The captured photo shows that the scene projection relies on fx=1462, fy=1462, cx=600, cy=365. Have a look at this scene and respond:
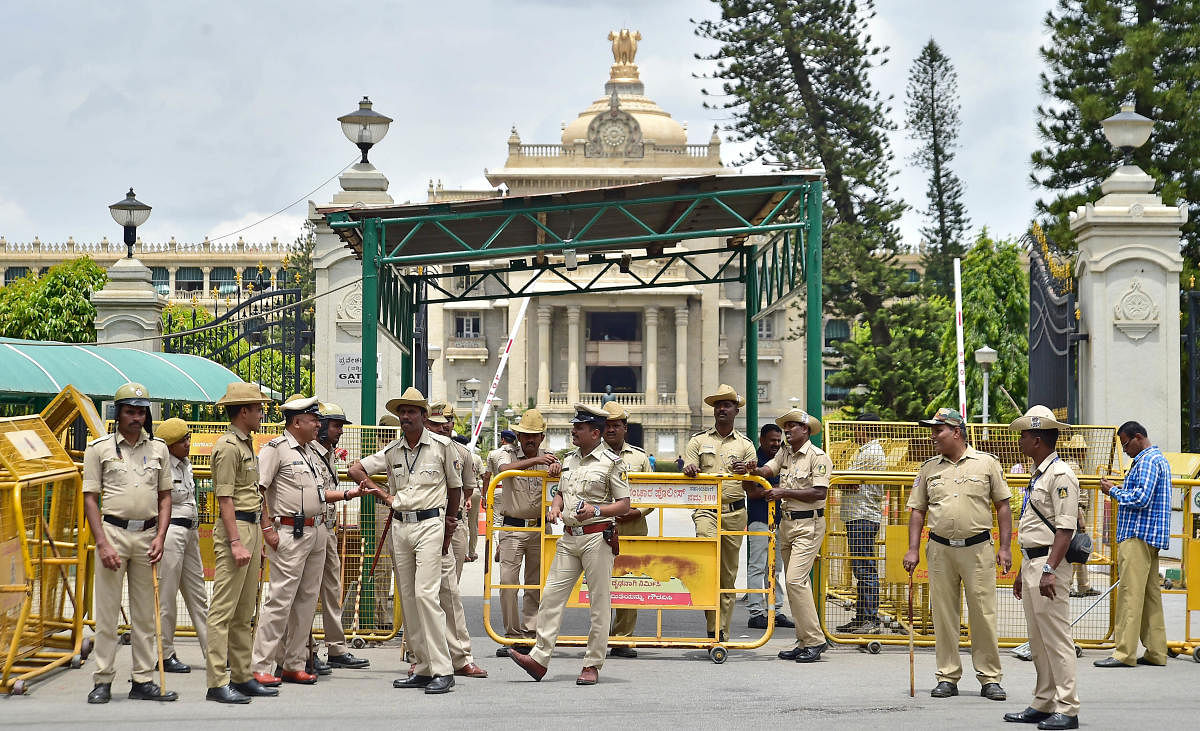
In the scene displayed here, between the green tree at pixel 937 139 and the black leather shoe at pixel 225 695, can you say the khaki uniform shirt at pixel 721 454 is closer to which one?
the black leather shoe at pixel 225 695

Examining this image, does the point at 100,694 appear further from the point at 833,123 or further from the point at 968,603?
the point at 833,123

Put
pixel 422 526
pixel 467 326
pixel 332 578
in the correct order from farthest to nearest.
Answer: pixel 467 326, pixel 332 578, pixel 422 526

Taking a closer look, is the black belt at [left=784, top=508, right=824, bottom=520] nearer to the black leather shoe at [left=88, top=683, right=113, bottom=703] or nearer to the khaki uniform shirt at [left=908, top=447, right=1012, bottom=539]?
the khaki uniform shirt at [left=908, top=447, right=1012, bottom=539]

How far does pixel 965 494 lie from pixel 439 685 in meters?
3.64

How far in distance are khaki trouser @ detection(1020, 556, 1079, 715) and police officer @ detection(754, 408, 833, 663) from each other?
2.37m

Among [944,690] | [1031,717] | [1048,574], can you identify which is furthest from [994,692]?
[1048,574]

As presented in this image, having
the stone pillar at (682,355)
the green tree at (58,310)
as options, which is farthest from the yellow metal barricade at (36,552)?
the stone pillar at (682,355)

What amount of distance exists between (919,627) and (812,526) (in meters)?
1.94

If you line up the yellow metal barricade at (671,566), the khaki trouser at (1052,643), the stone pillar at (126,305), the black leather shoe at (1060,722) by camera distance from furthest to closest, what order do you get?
the stone pillar at (126,305), the yellow metal barricade at (671,566), the khaki trouser at (1052,643), the black leather shoe at (1060,722)

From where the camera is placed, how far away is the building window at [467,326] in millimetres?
75438

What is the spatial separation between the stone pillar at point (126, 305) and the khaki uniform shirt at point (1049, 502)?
1518cm

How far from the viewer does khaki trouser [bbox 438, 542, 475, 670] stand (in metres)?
10.0

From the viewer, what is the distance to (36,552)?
33.8 feet

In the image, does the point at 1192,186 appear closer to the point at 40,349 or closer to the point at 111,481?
the point at 40,349
